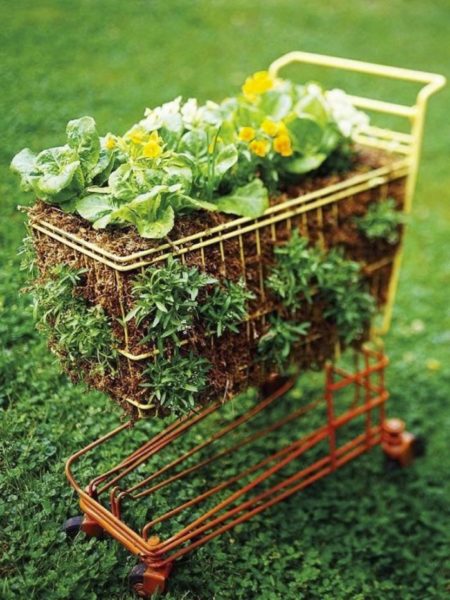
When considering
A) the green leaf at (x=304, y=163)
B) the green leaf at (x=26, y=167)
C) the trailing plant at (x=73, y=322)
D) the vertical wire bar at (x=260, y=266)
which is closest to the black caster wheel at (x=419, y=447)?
the vertical wire bar at (x=260, y=266)

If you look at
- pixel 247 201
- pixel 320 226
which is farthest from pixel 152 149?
pixel 320 226

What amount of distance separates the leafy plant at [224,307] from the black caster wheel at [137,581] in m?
0.92

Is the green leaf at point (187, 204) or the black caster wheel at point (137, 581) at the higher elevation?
the green leaf at point (187, 204)

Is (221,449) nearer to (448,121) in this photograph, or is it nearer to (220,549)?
(220,549)

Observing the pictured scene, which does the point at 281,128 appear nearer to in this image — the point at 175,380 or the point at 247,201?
the point at 247,201

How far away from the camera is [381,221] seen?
3.60 m

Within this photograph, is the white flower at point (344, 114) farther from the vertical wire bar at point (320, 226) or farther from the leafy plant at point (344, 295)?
the leafy plant at point (344, 295)

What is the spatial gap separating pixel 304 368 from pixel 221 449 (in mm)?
758

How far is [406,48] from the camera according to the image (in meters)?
9.41

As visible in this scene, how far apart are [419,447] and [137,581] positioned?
1.90 meters

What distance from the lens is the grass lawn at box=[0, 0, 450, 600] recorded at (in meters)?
3.15

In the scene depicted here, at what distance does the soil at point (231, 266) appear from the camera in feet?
9.06

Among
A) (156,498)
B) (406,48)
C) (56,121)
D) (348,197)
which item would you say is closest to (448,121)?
(406,48)

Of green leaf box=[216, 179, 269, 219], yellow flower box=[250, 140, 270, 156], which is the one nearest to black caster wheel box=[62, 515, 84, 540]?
A: green leaf box=[216, 179, 269, 219]
